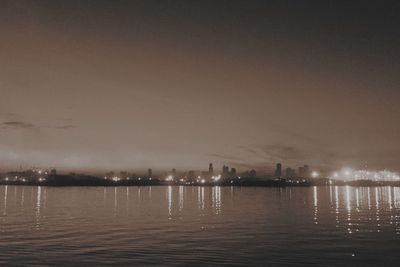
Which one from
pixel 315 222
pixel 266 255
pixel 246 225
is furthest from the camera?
pixel 315 222

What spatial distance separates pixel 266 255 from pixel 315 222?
2749 centimetres

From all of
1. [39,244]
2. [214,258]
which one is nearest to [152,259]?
[214,258]

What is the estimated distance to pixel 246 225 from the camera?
180ft

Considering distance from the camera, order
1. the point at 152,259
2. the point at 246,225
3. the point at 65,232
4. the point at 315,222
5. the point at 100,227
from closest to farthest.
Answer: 1. the point at 152,259
2. the point at 65,232
3. the point at 100,227
4. the point at 246,225
5. the point at 315,222

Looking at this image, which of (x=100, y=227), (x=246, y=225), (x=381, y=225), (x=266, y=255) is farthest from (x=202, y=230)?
(x=381, y=225)

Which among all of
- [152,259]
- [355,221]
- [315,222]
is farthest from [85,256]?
[355,221]

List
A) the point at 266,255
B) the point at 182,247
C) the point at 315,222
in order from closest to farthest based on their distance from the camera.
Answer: the point at 266,255 < the point at 182,247 < the point at 315,222

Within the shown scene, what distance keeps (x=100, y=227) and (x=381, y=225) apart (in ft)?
113

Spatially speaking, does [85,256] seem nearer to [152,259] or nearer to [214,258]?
[152,259]

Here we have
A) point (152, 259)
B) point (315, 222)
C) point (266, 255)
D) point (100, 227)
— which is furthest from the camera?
point (315, 222)

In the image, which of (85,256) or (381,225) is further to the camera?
(381,225)

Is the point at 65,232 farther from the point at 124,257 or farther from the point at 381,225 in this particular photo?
the point at 381,225

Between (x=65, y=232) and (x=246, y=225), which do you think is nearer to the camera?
(x=65, y=232)

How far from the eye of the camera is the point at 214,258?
106 feet
